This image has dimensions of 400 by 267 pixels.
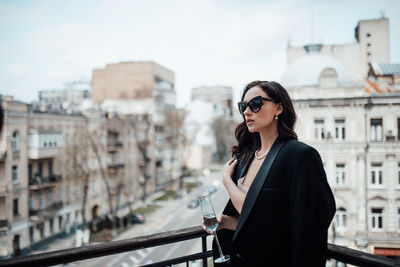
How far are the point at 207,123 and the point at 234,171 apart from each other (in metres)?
16.5

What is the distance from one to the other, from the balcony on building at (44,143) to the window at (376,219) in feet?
23.5

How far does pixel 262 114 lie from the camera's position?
41.1 inches

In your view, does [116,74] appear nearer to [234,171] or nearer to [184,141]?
[184,141]

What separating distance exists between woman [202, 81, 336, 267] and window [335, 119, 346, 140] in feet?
12.8

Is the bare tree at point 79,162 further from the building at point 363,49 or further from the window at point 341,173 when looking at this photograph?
the window at point 341,173

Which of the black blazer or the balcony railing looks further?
the balcony railing

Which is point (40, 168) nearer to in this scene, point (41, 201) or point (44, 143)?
point (44, 143)

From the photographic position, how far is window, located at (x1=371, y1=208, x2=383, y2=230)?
158 inches

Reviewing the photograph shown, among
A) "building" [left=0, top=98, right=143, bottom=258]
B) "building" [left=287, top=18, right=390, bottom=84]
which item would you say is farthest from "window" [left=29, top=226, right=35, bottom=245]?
"building" [left=287, top=18, right=390, bottom=84]

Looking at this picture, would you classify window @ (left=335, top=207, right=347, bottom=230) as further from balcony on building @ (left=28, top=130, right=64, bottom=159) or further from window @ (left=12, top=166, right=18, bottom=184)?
balcony on building @ (left=28, top=130, right=64, bottom=159)

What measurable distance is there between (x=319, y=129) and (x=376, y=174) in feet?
3.32

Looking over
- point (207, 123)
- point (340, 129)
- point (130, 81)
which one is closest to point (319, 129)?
point (340, 129)

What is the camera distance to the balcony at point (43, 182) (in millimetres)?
7625

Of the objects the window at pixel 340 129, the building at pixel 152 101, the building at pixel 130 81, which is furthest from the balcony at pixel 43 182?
the building at pixel 130 81
